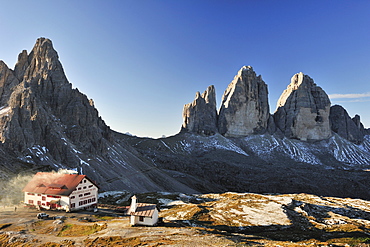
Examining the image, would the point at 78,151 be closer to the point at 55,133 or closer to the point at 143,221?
the point at 55,133

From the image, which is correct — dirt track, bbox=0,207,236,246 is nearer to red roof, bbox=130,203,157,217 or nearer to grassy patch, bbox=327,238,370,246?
red roof, bbox=130,203,157,217

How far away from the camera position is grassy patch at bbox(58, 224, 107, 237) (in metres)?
41.5

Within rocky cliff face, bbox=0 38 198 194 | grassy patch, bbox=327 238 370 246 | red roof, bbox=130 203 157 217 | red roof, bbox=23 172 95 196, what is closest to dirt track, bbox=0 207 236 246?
red roof, bbox=130 203 157 217

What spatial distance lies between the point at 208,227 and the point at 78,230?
2467cm

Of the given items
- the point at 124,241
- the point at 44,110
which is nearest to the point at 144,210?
the point at 124,241

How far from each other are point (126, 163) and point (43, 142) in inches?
1804

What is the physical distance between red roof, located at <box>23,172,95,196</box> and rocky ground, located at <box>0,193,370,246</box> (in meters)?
4.60

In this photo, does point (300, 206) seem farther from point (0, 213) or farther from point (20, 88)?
point (20, 88)

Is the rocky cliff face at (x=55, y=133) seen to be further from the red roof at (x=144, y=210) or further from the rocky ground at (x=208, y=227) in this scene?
the red roof at (x=144, y=210)

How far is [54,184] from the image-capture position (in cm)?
6141

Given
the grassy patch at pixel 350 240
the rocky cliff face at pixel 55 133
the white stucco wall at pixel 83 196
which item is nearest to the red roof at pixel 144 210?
the white stucco wall at pixel 83 196

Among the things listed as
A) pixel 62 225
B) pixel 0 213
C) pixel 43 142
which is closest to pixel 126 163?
pixel 43 142

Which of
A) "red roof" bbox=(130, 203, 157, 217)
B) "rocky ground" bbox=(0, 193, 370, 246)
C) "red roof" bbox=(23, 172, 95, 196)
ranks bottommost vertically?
"rocky ground" bbox=(0, 193, 370, 246)

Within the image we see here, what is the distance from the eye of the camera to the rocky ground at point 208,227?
37.2 meters
